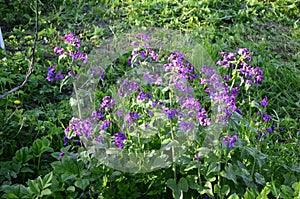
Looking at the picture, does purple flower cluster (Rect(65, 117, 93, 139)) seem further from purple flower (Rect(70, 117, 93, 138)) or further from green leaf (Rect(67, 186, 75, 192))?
green leaf (Rect(67, 186, 75, 192))

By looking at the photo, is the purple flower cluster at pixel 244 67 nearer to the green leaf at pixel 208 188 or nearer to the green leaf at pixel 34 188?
the green leaf at pixel 208 188

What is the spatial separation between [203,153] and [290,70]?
5.81 feet

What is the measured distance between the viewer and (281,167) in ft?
6.88

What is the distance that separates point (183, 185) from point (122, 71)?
59.1 inches

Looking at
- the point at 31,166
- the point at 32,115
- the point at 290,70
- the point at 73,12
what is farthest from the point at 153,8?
the point at 31,166

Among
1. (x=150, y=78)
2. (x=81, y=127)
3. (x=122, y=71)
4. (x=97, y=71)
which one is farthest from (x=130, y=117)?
(x=122, y=71)

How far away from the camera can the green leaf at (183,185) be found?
6.10 ft

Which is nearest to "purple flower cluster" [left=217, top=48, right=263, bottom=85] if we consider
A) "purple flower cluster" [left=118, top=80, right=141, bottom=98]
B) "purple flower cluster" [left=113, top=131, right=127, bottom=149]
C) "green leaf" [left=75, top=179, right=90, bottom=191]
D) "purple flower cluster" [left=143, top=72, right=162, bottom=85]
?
"purple flower cluster" [left=143, top=72, right=162, bottom=85]

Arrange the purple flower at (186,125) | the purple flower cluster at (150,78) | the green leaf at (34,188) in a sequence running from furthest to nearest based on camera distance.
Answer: the purple flower cluster at (150,78), the purple flower at (186,125), the green leaf at (34,188)

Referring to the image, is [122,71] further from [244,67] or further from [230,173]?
[230,173]

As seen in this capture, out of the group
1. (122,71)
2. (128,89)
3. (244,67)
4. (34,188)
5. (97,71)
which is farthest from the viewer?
(122,71)

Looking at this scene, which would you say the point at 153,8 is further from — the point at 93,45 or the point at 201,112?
the point at 201,112

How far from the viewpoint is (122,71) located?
10.5 ft

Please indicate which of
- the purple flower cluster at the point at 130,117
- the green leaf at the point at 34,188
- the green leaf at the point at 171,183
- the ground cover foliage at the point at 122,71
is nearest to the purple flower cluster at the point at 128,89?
the purple flower cluster at the point at 130,117
